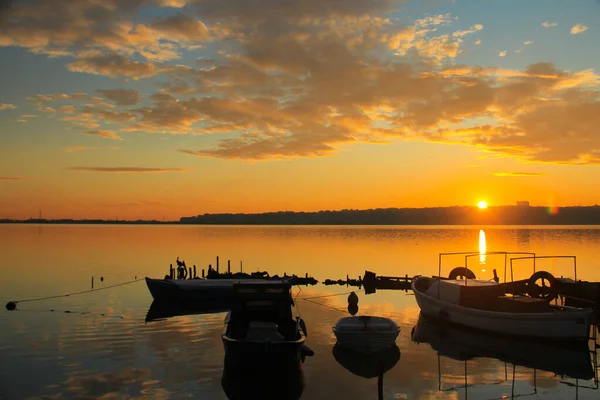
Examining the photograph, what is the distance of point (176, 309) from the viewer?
45.4m

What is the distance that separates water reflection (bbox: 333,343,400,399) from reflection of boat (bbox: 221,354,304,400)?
3.31 metres

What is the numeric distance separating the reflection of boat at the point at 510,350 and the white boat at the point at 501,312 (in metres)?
0.64

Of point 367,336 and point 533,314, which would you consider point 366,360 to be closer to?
point 367,336

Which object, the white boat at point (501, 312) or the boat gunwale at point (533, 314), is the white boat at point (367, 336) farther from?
the white boat at point (501, 312)

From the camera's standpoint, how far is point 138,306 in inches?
1802

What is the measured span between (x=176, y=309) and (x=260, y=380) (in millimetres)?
24845

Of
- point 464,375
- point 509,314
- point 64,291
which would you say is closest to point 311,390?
point 464,375

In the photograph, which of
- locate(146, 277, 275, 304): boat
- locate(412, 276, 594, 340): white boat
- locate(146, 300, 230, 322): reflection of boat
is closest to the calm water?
locate(412, 276, 594, 340): white boat

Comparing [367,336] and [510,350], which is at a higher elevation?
[367,336]

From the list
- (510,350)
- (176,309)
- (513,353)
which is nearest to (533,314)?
(510,350)

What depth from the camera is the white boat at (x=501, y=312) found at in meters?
30.4

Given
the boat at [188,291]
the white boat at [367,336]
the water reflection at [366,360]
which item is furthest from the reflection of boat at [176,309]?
the white boat at [367,336]

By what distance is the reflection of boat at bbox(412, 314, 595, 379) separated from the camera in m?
26.0

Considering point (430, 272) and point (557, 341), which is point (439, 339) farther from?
point (430, 272)
